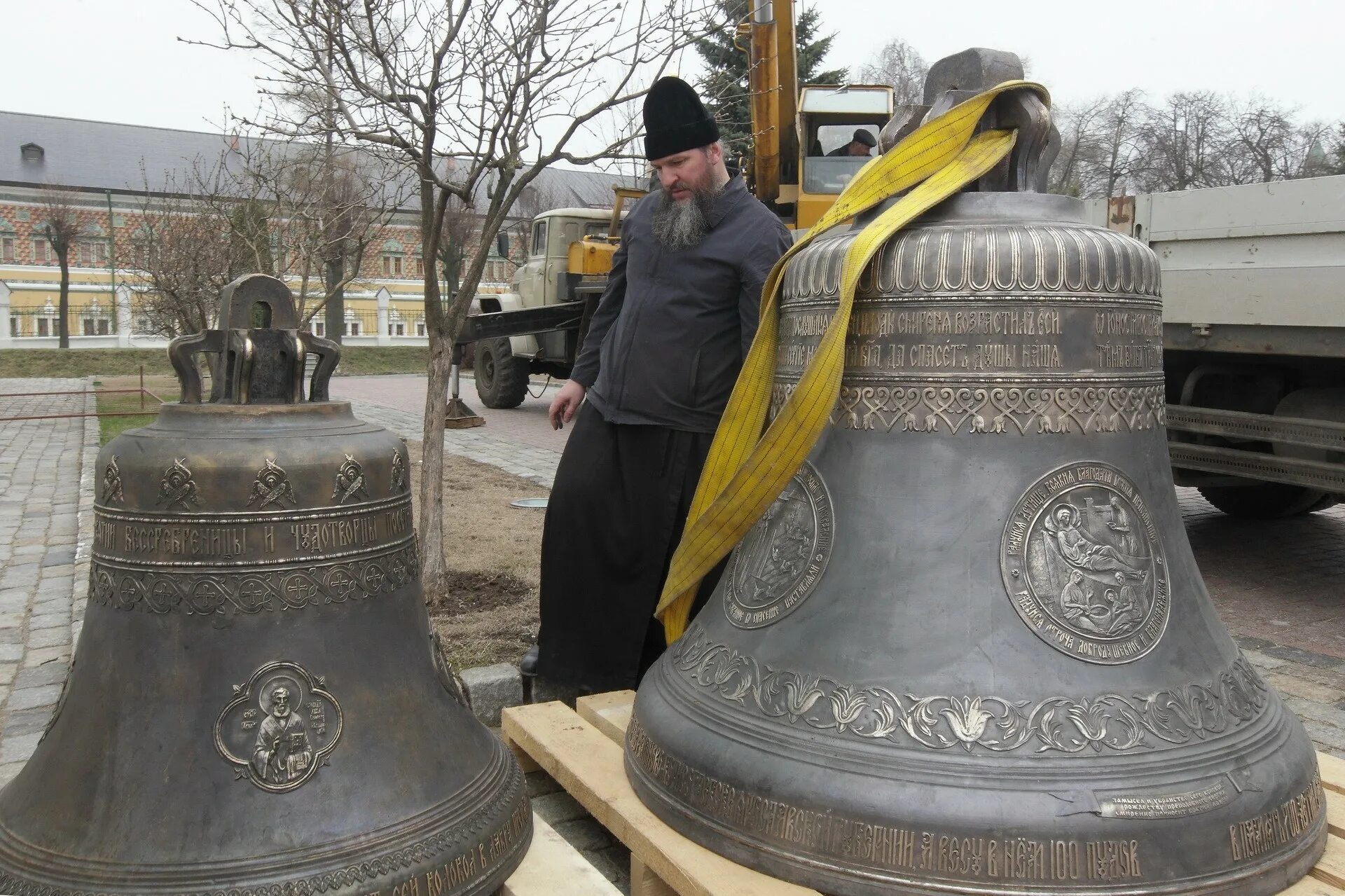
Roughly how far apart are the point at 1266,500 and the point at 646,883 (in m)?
6.77

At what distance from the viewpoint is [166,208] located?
1791 centimetres

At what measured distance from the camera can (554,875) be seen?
1938 mm

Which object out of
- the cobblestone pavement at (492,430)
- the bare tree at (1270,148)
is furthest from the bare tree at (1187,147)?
the cobblestone pavement at (492,430)

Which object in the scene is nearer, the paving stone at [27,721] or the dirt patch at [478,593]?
the paving stone at [27,721]

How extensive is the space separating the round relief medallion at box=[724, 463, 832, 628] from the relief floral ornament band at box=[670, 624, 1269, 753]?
0.16 m

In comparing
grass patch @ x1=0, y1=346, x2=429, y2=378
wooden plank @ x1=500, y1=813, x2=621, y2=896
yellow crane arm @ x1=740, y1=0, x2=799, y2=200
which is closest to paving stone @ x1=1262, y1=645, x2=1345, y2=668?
wooden plank @ x1=500, y1=813, x2=621, y2=896

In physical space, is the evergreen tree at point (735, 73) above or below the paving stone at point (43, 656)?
above

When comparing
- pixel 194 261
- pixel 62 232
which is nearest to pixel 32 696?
pixel 194 261

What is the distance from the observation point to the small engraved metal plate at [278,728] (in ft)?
5.74

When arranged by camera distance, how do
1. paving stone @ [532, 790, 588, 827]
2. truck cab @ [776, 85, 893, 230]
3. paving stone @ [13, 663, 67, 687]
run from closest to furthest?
paving stone @ [532, 790, 588, 827] → paving stone @ [13, 663, 67, 687] → truck cab @ [776, 85, 893, 230]

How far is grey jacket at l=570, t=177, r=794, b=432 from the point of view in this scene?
9.77ft

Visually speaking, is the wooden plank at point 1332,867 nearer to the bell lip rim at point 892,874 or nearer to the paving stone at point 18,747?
the bell lip rim at point 892,874

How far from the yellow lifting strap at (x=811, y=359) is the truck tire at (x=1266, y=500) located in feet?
19.4

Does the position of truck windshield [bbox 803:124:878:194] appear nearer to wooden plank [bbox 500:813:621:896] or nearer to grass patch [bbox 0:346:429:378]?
wooden plank [bbox 500:813:621:896]
